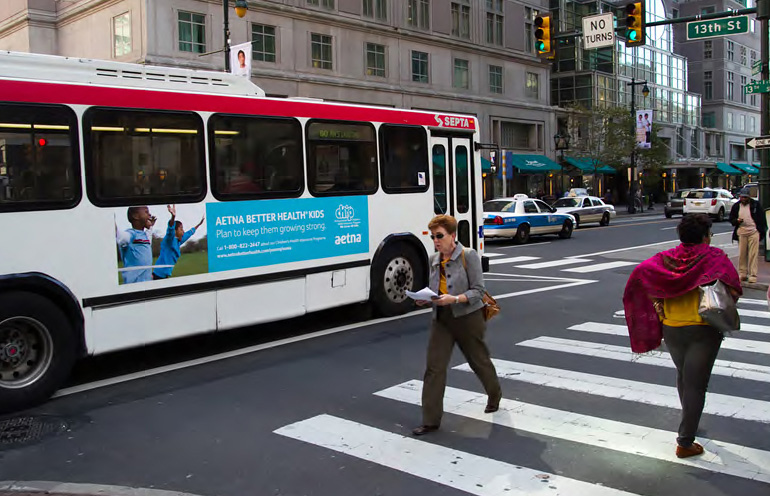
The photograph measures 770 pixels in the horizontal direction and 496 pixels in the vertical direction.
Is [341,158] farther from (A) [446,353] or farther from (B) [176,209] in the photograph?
(A) [446,353]

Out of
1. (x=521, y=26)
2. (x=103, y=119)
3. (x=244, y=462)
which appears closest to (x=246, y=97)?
(x=103, y=119)

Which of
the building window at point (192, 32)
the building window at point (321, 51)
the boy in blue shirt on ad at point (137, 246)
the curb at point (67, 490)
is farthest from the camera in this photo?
the building window at point (321, 51)

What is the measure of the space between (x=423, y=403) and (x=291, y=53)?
32.2 metres

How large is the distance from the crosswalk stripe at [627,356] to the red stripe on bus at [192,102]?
A: 13.1 ft

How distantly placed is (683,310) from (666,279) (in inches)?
9.8

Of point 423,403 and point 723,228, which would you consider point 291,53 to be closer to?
point 723,228

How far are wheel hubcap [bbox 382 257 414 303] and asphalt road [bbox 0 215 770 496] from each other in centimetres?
82

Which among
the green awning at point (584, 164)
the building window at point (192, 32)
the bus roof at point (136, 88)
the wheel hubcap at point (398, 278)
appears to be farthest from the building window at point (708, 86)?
the bus roof at point (136, 88)

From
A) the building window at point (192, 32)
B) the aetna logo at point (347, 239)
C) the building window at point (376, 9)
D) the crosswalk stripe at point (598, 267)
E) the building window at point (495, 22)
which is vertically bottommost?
the crosswalk stripe at point (598, 267)

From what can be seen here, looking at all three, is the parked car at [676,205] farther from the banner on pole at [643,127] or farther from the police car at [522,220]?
the police car at [522,220]

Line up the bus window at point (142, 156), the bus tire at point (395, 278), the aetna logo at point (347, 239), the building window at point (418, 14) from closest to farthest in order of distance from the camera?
the bus window at point (142, 156) < the aetna logo at point (347, 239) < the bus tire at point (395, 278) < the building window at point (418, 14)

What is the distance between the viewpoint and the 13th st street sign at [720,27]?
16.7m

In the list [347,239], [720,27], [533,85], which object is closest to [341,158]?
[347,239]

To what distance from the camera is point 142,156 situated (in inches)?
307
